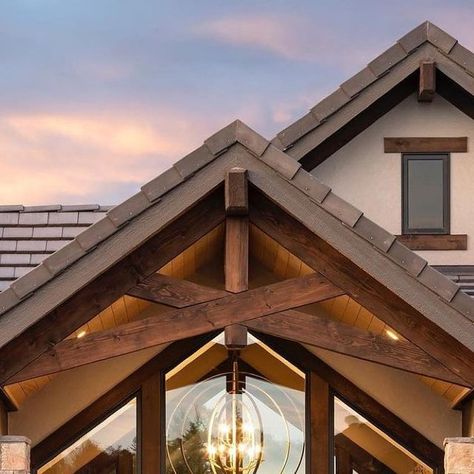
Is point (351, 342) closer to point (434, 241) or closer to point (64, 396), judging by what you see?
point (64, 396)

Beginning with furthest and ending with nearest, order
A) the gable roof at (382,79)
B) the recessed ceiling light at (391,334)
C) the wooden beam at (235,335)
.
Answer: the gable roof at (382,79) < the recessed ceiling light at (391,334) < the wooden beam at (235,335)

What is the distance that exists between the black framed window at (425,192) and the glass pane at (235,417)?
8.35 ft

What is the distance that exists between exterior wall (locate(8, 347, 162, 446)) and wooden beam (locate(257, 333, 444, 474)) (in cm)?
130

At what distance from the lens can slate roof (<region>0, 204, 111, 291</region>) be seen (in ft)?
42.7

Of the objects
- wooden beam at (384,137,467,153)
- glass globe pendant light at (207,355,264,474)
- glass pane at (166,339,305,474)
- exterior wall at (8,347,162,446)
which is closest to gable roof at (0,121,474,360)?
exterior wall at (8,347,162,446)

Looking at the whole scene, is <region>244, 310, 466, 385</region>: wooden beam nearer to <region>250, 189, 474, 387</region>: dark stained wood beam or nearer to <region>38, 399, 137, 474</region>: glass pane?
<region>250, 189, 474, 387</region>: dark stained wood beam

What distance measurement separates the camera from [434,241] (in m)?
14.0

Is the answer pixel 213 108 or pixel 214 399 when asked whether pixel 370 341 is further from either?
pixel 213 108

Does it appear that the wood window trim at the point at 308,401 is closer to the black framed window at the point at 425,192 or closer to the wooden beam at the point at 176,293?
the wooden beam at the point at 176,293

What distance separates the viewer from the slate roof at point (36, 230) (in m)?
13.0

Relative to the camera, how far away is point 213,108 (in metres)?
21.5

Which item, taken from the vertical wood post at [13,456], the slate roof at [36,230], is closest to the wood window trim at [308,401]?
the slate roof at [36,230]

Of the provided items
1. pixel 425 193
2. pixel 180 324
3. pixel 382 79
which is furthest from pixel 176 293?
pixel 425 193

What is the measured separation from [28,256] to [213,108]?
8.90 meters
